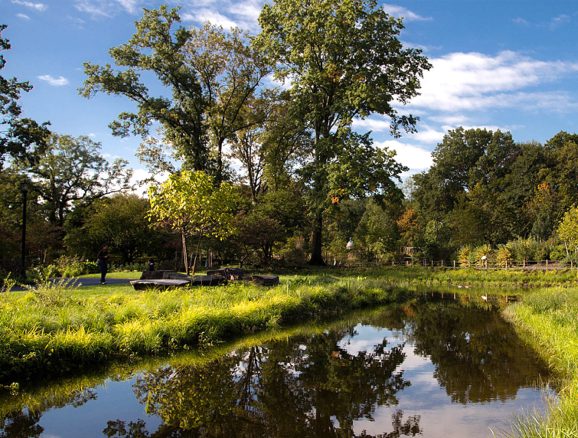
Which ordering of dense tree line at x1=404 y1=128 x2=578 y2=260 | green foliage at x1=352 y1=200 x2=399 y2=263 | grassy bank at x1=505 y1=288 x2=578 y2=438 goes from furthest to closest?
dense tree line at x1=404 y1=128 x2=578 y2=260, green foliage at x1=352 y1=200 x2=399 y2=263, grassy bank at x1=505 y1=288 x2=578 y2=438

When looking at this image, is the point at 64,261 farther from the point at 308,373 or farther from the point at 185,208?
the point at 308,373

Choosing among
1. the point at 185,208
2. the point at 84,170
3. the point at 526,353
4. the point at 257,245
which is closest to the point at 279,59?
the point at 257,245

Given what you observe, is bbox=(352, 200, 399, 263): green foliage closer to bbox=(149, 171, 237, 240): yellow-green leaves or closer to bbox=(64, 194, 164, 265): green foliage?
bbox=(64, 194, 164, 265): green foliage

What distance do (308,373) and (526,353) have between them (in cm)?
519

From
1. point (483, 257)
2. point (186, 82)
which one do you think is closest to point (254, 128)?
point (186, 82)

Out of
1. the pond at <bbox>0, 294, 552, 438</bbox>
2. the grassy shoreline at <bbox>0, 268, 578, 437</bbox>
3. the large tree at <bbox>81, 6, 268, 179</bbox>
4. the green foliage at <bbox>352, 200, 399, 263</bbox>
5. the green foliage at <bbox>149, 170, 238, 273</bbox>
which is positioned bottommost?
the pond at <bbox>0, 294, 552, 438</bbox>

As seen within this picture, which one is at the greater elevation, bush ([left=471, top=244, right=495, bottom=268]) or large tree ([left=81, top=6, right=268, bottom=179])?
large tree ([left=81, top=6, right=268, bottom=179])

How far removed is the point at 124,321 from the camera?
1005 cm

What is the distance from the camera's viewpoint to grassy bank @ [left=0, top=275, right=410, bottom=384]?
7.86 metres

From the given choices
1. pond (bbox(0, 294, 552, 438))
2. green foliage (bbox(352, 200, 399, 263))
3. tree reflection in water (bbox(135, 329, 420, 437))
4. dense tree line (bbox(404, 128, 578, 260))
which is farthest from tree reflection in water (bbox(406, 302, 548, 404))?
dense tree line (bbox(404, 128, 578, 260))

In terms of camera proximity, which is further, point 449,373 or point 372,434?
point 449,373

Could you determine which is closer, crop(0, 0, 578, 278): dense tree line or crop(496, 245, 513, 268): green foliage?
crop(0, 0, 578, 278): dense tree line

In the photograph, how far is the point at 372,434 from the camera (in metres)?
5.92

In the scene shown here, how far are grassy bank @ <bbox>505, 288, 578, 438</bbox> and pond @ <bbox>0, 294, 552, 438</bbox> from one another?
383 mm
